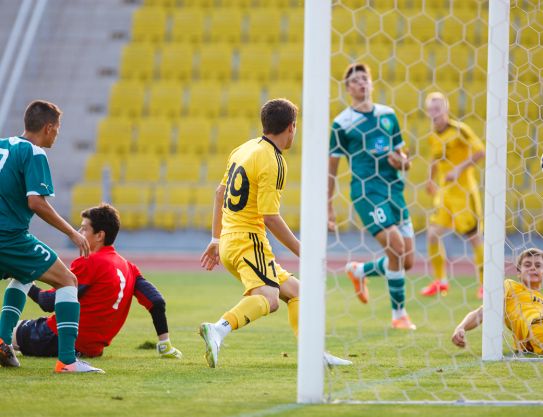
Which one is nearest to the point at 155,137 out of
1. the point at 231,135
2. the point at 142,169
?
the point at 142,169

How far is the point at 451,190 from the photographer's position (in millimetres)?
10883

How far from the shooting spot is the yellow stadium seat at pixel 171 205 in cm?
1689

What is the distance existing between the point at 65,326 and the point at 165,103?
13.9 m

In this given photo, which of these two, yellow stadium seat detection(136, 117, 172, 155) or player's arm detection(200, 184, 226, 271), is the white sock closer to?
player's arm detection(200, 184, 226, 271)

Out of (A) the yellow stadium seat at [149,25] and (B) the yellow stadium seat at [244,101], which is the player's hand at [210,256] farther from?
(A) the yellow stadium seat at [149,25]

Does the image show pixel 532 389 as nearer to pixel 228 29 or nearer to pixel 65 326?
pixel 65 326

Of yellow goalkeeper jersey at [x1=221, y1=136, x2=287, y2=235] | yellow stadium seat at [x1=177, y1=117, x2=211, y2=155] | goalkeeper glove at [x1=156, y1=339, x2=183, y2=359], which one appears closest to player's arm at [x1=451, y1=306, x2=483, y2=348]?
yellow goalkeeper jersey at [x1=221, y1=136, x2=287, y2=235]

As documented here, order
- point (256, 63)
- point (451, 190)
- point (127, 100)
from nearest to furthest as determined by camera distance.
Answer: point (451, 190), point (127, 100), point (256, 63)

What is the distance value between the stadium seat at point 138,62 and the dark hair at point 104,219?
14.0 m

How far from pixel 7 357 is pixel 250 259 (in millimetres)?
1485

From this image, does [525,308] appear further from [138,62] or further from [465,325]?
[138,62]

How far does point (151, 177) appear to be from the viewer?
17.5 metres

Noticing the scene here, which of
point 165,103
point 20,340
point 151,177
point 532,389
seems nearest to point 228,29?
point 165,103

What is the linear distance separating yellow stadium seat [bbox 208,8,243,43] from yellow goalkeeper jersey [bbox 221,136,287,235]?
14515mm
